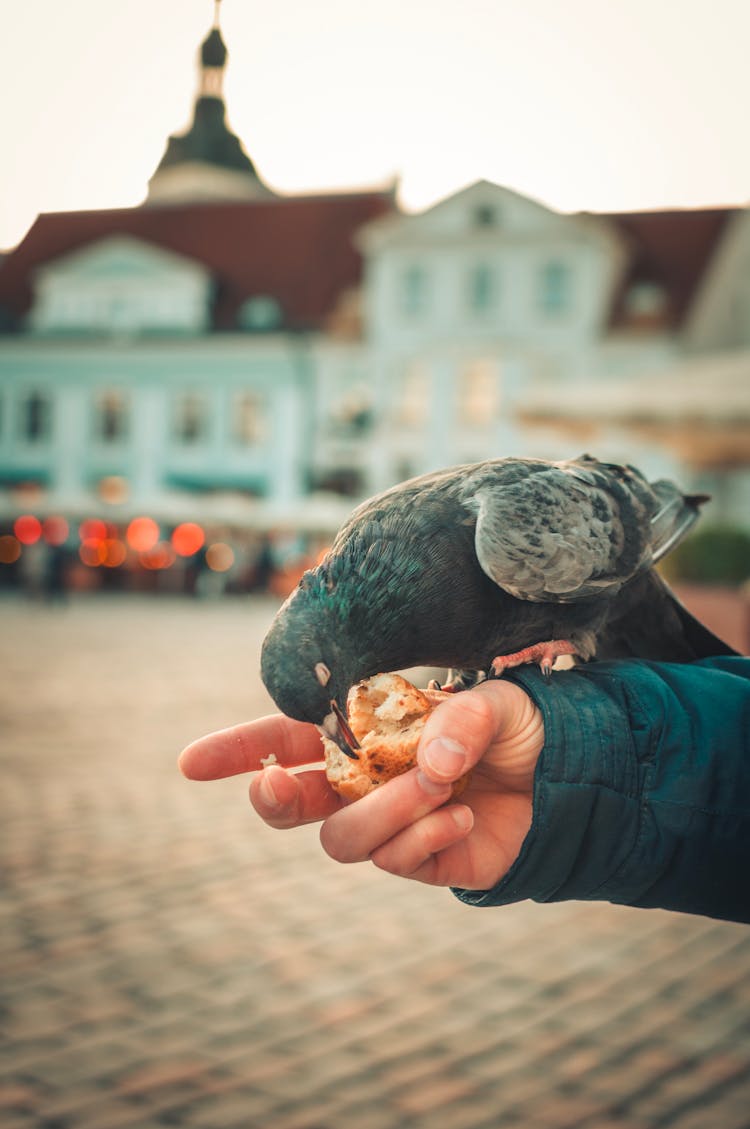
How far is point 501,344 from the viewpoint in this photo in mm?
33719

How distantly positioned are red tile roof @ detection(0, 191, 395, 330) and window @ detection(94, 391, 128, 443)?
4.47 metres

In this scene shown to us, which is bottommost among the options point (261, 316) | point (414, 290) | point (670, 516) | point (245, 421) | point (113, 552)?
point (113, 552)

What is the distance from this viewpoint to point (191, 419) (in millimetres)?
37594

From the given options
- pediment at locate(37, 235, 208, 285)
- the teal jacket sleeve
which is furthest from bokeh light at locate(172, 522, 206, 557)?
the teal jacket sleeve

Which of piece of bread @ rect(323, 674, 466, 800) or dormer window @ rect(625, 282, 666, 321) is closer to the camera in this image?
piece of bread @ rect(323, 674, 466, 800)

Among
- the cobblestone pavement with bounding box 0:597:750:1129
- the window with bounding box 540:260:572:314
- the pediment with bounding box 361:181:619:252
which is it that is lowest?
the cobblestone pavement with bounding box 0:597:750:1129

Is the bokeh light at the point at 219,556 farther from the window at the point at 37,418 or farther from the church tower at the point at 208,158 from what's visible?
the church tower at the point at 208,158

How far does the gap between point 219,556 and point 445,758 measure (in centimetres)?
2998

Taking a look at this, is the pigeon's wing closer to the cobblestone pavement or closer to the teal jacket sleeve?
the teal jacket sleeve

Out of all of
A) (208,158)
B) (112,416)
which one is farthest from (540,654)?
(208,158)

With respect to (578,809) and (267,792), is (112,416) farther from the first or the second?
(578,809)

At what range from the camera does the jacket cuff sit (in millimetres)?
2104

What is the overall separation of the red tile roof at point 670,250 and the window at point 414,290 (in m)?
6.04

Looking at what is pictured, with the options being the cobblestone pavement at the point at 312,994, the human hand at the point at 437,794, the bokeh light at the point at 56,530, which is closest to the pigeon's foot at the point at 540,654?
the human hand at the point at 437,794
